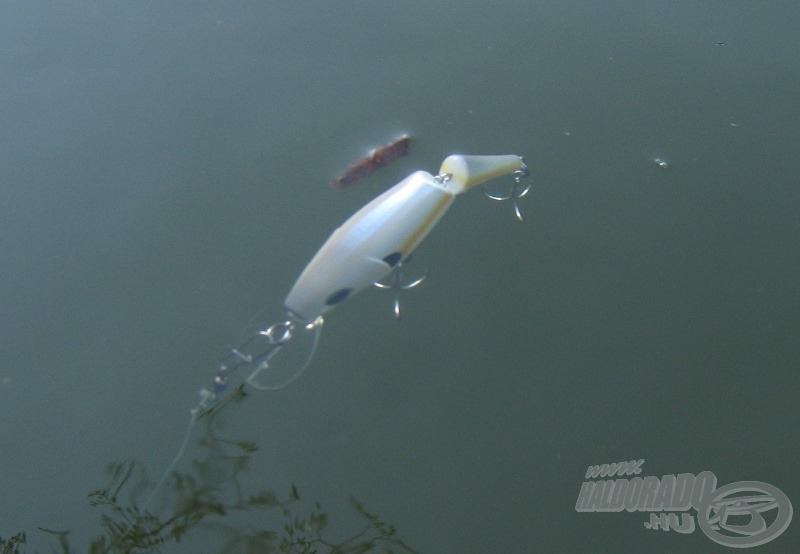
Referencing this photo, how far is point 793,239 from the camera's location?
7.77 feet

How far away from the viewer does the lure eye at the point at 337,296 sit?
1821 millimetres

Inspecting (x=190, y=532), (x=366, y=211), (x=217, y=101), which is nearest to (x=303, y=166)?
(x=217, y=101)

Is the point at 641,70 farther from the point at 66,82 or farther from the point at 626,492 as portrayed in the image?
the point at 66,82

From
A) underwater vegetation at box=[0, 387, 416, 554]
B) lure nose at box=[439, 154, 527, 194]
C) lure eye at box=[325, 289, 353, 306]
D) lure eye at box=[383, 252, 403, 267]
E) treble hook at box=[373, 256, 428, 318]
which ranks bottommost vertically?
underwater vegetation at box=[0, 387, 416, 554]

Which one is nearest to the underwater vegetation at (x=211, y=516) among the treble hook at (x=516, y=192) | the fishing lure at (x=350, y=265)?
the fishing lure at (x=350, y=265)

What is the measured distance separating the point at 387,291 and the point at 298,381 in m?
0.36

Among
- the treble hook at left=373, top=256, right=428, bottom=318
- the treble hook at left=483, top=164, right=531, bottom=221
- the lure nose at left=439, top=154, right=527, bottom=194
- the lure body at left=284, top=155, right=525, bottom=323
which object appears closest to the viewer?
the lure body at left=284, top=155, right=525, bottom=323

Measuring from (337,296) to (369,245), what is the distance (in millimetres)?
145

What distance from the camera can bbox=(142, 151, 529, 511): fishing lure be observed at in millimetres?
1812

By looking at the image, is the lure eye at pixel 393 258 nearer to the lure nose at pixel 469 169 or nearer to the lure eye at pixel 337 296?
the lure eye at pixel 337 296

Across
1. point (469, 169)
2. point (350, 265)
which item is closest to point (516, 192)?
point (469, 169)

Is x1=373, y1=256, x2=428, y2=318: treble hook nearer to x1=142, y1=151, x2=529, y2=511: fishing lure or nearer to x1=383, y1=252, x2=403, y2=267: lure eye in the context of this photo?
x1=142, y1=151, x2=529, y2=511: fishing lure

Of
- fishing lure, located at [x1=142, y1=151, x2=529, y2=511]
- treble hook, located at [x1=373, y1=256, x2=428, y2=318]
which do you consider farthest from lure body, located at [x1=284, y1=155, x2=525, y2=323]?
treble hook, located at [x1=373, y1=256, x2=428, y2=318]

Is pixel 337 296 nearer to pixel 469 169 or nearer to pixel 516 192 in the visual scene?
pixel 469 169
